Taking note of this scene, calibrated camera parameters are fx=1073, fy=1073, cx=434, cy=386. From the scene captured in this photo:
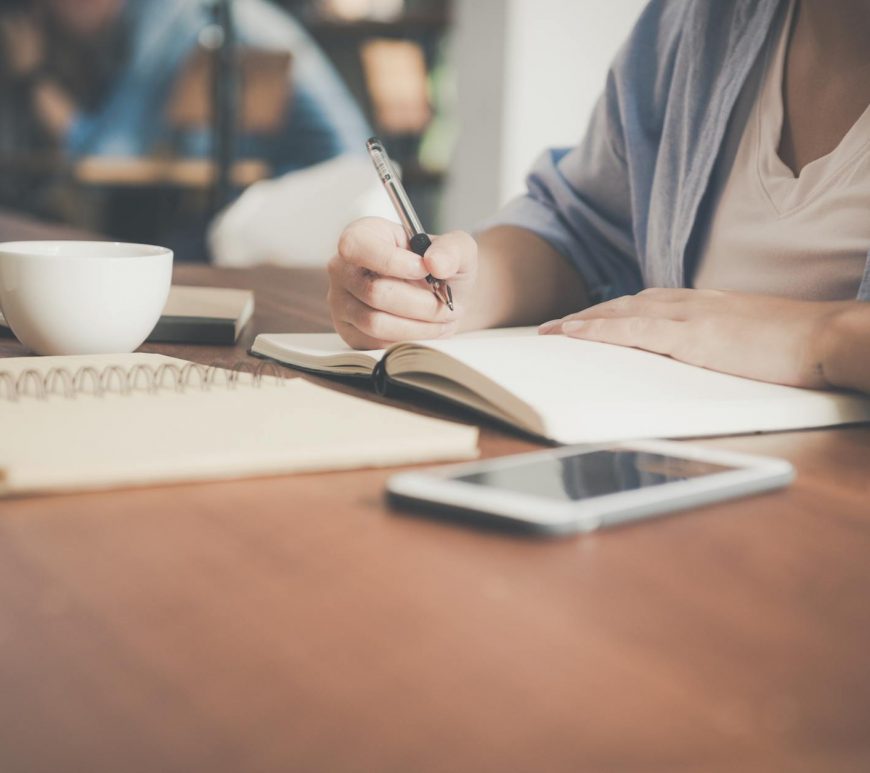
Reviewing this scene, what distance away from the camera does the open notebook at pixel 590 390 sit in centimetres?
56

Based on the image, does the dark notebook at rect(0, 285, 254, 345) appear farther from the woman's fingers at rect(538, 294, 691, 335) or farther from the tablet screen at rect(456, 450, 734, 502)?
the tablet screen at rect(456, 450, 734, 502)

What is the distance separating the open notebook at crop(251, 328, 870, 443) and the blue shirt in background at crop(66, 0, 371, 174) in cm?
323

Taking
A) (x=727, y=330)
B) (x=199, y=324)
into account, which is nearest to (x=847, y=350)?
(x=727, y=330)

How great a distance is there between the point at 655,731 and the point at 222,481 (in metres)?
0.26

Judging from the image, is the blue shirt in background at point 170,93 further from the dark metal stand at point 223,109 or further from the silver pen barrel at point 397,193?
the silver pen barrel at point 397,193

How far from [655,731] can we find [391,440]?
0.84 feet

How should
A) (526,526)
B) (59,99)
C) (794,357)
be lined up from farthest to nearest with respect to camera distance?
1. (59,99)
2. (794,357)
3. (526,526)

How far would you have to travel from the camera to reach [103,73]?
4641 millimetres

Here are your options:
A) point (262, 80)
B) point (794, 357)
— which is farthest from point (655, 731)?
point (262, 80)

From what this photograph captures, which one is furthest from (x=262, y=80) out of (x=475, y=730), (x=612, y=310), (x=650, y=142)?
(x=475, y=730)

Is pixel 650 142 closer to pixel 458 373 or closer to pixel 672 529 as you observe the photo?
pixel 458 373

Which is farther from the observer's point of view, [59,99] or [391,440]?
[59,99]

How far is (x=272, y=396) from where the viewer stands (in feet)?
1.88

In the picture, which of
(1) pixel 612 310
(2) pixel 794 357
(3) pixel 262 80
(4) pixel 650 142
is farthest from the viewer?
(3) pixel 262 80
